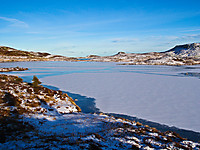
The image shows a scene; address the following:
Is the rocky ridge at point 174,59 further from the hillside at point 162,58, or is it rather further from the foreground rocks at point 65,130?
the foreground rocks at point 65,130

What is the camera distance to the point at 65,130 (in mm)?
9258

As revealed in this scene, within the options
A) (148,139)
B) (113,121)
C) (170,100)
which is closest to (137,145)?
(148,139)

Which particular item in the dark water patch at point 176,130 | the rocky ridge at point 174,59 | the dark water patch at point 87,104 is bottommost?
the dark water patch at point 176,130

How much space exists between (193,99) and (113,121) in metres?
9.92

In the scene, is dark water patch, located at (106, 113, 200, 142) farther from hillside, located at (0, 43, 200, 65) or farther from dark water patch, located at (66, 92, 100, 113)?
hillside, located at (0, 43, 200, 65)

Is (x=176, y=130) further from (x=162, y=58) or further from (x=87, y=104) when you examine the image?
(x=162, y=58)

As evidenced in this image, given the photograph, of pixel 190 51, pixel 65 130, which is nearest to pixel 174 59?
pixel 190 51

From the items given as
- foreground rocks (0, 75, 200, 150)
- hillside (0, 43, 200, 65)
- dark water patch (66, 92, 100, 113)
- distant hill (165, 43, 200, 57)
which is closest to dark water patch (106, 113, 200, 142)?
foreground rocks (0, 75, 200, 150)

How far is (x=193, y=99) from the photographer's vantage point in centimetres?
→ 1580

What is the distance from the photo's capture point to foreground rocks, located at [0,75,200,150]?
7.50m

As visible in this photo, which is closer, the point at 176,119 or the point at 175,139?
the point at 175,139

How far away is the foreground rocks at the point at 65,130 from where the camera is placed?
750 centimetres

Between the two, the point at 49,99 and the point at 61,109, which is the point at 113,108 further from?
the point at 49,99

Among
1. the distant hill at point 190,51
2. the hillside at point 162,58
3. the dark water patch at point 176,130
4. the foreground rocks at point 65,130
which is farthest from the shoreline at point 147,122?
the distant hill at point 190,51
